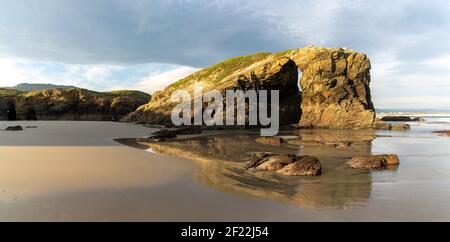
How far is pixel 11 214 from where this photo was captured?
6145 mm

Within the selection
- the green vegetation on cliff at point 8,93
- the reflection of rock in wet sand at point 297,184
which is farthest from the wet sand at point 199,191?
the green vegetation on cliff at point 8,93

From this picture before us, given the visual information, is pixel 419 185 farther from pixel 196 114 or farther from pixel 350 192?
pixel 196 114

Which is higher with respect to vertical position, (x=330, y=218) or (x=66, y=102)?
(x=66, y=102)

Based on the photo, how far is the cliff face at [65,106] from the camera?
188 feet

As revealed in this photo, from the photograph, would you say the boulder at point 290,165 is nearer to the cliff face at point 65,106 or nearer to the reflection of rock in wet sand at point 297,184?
the reflection of rock in wet sand at point 297,184

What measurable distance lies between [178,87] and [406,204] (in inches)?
1957

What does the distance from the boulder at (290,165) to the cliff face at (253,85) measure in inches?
1148

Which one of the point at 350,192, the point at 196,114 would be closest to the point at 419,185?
the point at 350,192

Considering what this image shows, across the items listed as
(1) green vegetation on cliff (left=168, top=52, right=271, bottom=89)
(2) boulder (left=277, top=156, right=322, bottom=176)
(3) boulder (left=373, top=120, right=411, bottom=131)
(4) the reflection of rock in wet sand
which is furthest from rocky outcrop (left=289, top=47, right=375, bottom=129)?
(2) boulder (left=277, top=156, right=322, bottom=176)

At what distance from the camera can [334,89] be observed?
43.4 metres

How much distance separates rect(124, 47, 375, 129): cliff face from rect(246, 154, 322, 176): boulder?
96.9 ft

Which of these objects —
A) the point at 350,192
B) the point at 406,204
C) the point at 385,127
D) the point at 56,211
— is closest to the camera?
the point at 56,211
